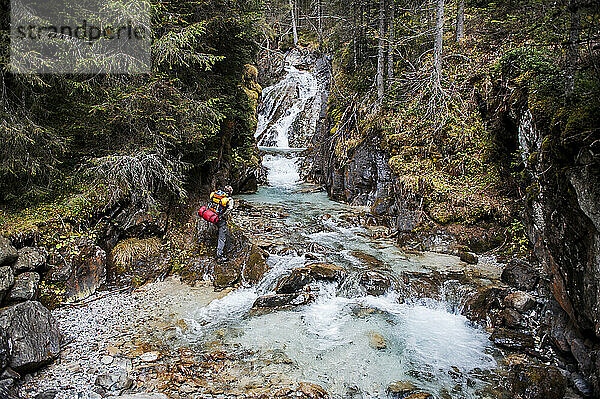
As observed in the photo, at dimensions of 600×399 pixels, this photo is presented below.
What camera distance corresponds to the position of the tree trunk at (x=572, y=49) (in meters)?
3.85

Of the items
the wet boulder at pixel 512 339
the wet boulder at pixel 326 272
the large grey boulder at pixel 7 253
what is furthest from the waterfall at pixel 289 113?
the wet boulder at pixel 512 339

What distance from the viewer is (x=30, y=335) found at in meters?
5.43

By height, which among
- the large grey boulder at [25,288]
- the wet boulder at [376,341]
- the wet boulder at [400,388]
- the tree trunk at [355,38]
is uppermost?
the tree trunk at [355,38]

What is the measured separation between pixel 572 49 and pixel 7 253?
32.1 feet

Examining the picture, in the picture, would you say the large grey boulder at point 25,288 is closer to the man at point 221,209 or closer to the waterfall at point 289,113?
the man at point 221,209

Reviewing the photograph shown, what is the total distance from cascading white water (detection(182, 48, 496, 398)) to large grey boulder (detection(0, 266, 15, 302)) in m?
3.17

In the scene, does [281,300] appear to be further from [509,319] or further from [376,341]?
[509,319]

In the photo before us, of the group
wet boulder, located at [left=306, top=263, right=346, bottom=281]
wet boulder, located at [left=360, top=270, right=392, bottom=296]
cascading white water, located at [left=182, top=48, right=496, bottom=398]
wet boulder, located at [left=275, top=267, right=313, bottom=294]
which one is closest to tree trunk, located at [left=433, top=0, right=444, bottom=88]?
cascading white water, located at [left=182, top=48, right=496, bottom=398]

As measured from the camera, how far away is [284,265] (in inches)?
379

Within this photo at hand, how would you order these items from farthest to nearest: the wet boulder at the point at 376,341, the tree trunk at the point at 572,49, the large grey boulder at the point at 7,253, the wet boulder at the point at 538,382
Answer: the wet boulder at the point at 376,341
the large grey boulder at the point at 7,253
the wet boulder at the point at 538,382
the tree trunk at the point at 572,49

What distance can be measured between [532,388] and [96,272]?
9.09 m

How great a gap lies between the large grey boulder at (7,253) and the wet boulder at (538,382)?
8.98 metres

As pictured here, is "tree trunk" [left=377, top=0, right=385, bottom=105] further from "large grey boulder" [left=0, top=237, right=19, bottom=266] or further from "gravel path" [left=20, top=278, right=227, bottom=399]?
"large grey boulder" [left=0, top=237, right=19, bottom=266]

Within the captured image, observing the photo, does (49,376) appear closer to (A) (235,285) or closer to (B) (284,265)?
(A) (235,285)
